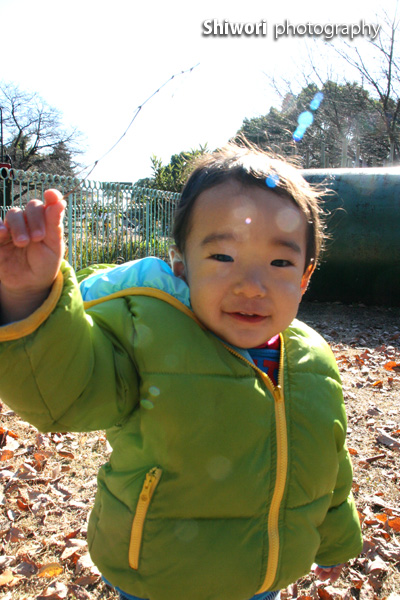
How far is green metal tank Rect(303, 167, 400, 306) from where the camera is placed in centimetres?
789

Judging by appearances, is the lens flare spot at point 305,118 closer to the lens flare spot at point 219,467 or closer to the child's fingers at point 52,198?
the lens flare spot at point 219,467

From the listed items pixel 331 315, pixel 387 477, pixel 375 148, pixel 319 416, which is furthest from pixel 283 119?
pixel 319 416

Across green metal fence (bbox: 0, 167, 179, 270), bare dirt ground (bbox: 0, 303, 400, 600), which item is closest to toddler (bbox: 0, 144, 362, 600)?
bare dirt ground (bbox: 0, 303, 400, 600)

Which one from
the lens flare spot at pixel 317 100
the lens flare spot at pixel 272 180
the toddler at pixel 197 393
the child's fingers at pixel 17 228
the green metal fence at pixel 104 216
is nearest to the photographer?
the child's fingers at pixel 17 228

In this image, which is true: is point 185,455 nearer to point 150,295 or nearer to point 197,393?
point 197,393

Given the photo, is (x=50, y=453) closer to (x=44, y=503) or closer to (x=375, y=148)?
(x=44, y=503)

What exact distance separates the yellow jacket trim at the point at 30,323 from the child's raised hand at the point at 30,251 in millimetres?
38

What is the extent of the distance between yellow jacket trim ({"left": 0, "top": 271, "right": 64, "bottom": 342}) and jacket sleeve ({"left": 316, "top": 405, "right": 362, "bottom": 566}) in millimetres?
1066

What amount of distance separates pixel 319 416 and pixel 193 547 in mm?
539

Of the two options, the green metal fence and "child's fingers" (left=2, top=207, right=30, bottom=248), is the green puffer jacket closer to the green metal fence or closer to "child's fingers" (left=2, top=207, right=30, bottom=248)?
"child's fingers" (left=2, top=207, right=30, bottom=248)

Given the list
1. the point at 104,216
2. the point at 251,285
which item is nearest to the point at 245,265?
the point at 251,285

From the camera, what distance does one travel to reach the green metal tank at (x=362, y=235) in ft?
25.9

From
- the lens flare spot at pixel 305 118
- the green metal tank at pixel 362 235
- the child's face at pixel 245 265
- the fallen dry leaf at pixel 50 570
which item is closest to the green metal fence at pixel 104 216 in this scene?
the green metal tank at pixel 362 235

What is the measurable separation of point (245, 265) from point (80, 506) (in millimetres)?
2171
